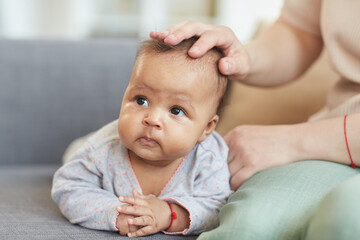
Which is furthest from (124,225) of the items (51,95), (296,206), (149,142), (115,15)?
(115,15)

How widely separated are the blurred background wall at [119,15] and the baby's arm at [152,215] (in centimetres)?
306

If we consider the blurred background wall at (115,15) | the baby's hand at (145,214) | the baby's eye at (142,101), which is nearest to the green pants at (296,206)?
the baby's hand at (145,214)

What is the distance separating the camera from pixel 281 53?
3.72 feet

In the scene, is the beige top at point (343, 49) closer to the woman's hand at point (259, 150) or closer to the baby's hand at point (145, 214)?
the woman's hand at point (259, 150)

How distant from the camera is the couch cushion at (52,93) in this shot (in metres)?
1.44

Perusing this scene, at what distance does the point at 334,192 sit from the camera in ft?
1.77

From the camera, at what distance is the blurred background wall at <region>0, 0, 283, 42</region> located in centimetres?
369

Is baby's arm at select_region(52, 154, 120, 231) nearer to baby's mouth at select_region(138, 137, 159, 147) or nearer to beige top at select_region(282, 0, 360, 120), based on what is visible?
baby's mouth at select_region(138, 137, 159, 147)

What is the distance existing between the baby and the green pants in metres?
0.09

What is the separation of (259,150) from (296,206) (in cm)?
23

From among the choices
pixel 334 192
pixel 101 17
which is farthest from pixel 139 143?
pixel 101 17

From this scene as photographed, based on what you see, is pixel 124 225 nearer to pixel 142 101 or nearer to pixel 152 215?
pixel 152 215

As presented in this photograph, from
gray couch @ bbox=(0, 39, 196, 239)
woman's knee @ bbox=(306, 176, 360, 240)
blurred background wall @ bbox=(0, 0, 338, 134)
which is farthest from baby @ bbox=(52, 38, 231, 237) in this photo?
blurred background wall @ bbox=(0, 0, 338, 134)

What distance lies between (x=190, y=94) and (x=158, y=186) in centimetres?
19
